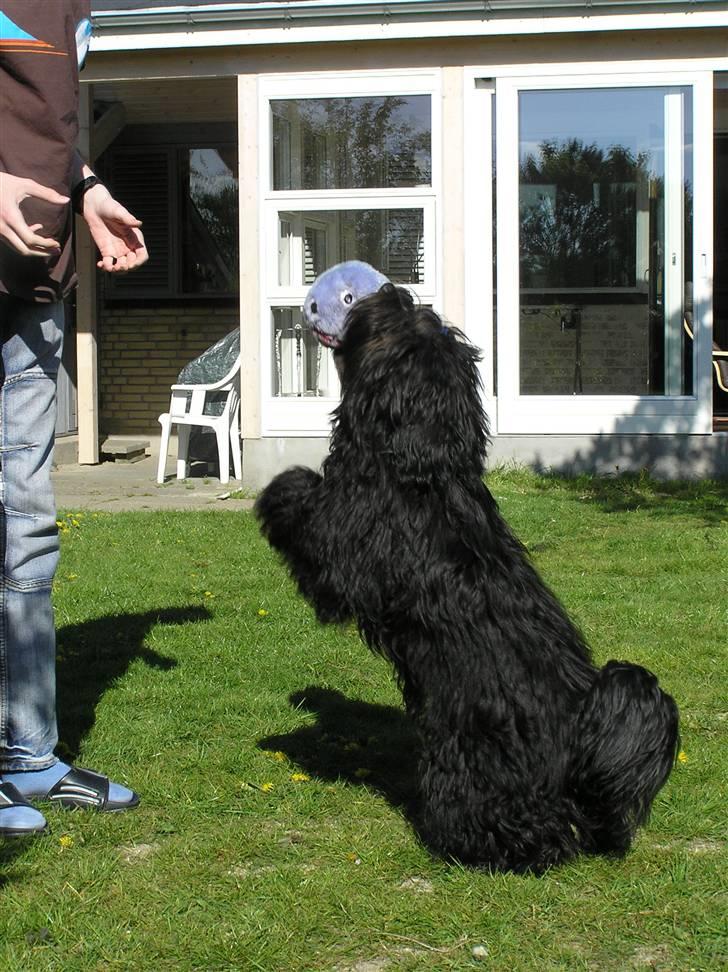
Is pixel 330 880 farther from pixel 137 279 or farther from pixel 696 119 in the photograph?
pixel 137 279

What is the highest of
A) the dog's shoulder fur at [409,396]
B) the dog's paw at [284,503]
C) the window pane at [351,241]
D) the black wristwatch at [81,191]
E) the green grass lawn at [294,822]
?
the window pane at [351,241]

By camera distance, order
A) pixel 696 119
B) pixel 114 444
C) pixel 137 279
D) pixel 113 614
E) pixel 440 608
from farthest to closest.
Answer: pixel 137 279, pixel 114 444, pixel 696 119, pixel 113 614, pixel 440 608

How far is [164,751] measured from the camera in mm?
3961

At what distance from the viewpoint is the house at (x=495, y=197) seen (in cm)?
970

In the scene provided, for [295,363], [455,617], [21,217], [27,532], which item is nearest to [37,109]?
[21,217]

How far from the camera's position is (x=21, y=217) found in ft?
9.29

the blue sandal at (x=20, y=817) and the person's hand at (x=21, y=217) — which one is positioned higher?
the person's hand at (x=21, y=217)

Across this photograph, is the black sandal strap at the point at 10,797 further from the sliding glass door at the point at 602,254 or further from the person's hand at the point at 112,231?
the sliding glass door at the point at 602,254

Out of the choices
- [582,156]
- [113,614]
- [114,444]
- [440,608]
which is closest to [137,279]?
[114,444]

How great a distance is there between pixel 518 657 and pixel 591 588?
332 cm

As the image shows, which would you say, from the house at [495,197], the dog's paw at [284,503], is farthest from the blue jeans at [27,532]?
the house at [495,197]

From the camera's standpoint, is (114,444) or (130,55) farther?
(114,444)

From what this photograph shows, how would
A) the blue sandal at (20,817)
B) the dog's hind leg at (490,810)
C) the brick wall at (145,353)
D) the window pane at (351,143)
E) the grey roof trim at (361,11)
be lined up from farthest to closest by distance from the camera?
the brick wall at (145,353) → the window pane at (351,143) → the grey roof trim at (361,11) → the blue sandal at (20,817) → the dog's hind leg at (490,810)

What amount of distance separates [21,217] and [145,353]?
459 inches
